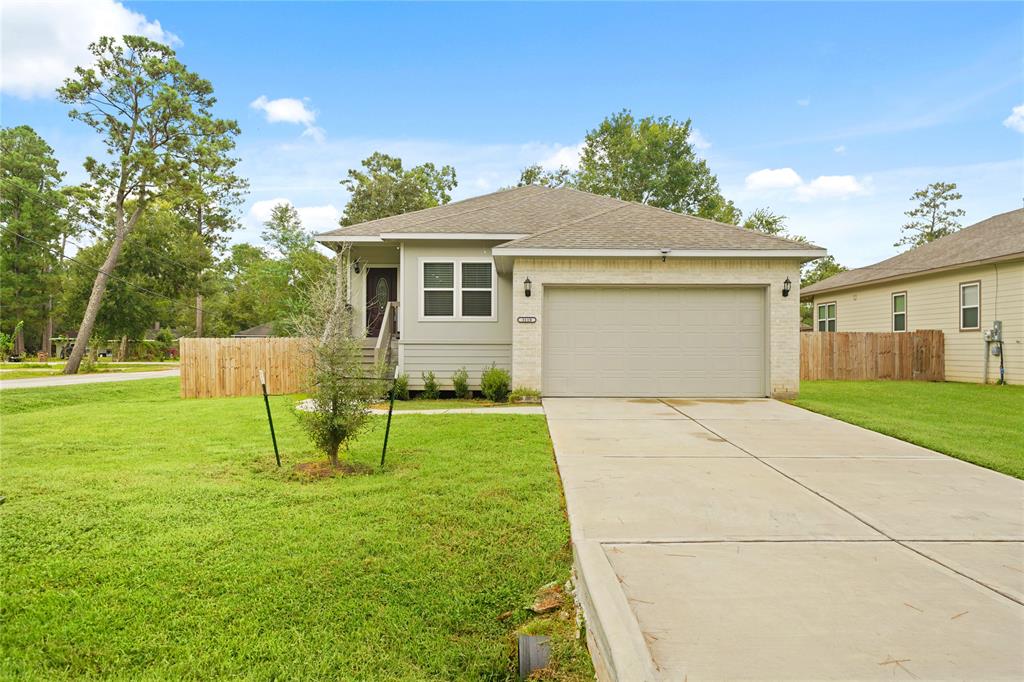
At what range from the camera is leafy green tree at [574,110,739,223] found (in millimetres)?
32781

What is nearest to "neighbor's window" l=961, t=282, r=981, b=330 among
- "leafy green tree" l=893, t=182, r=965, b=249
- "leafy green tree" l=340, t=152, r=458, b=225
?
"leafy green tree" l=340, t=152, r=458, b=225

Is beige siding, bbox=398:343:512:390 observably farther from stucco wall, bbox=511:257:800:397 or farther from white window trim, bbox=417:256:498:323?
stucco wall, bbox=511:257:800:397

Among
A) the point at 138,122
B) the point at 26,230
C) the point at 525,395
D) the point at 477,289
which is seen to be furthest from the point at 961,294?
the point at 26,230

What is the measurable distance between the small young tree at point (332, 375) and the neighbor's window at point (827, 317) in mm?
21133

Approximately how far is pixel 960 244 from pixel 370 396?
19.2m

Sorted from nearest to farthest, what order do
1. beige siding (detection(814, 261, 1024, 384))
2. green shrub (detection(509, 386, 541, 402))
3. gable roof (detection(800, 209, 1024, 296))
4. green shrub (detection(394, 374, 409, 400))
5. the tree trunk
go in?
1. green shrub (detection(509, 386, 541, 402))
2. green shrub (detection(394, 374, 409, 400))
3. beige siding (detection(814, 261, 1024, 384))
4. gable roof (detection(800, 209, 1024, 296))
5. the tree trunk

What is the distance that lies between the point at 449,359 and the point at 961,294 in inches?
570

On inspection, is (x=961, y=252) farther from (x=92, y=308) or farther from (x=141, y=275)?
(x=141, y=275)

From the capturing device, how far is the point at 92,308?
75.1 ft

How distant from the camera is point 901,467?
5449 millimetres

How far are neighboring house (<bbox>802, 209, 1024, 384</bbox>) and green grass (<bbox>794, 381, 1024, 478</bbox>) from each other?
4.87ft

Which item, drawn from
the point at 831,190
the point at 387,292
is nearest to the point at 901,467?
the point at 387,292

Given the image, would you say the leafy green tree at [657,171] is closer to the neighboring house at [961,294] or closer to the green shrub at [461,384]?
the neighboring house at [961,294]

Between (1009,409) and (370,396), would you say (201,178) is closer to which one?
(370,396)
